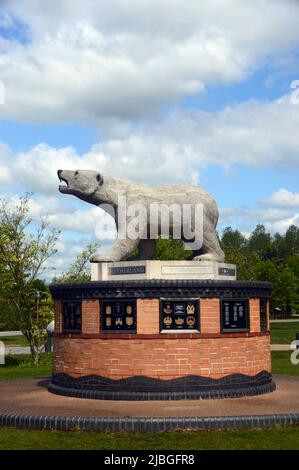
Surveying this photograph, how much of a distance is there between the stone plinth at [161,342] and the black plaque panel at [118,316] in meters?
0.02

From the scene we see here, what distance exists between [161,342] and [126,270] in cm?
200

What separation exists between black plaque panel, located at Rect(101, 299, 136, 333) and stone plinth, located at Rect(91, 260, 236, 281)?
824 millimetres

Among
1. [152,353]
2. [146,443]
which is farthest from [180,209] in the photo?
[146,443]

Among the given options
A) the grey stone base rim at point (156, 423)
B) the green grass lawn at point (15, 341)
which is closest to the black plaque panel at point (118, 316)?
the grey stone base rim at point (156, 423)

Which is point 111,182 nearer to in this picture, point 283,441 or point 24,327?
point 283,441

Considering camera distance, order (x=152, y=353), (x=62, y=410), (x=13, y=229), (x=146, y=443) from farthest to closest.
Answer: (x=13, y=229) → (x=152, y=353) → (x=62, y=410) → (x=146, y=443)

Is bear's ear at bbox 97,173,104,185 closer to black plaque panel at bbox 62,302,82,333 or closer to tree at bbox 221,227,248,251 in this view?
black plaque panel at bbox 62,302,82,333

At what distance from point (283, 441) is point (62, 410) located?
4.27 metres

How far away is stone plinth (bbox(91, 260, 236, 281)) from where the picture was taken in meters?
13.4

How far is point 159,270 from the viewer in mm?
13367

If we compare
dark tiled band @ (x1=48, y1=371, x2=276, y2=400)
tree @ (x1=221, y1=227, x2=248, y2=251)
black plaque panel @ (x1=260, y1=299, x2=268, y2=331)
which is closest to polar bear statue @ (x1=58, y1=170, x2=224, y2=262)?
black plaque panel @ (x1=260, y1=299, x2=268, y2=331)

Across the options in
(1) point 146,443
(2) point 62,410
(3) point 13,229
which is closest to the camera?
(1) point 146,443

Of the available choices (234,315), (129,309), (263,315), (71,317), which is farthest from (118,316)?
(263,315)

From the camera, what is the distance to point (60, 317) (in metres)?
14.1
